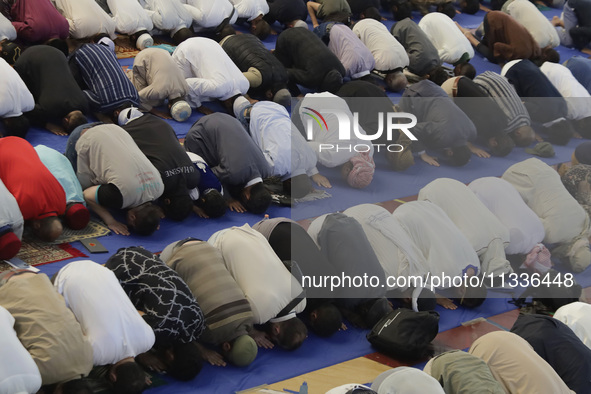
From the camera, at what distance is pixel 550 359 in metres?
6.09

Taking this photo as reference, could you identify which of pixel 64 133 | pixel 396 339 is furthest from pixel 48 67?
pixel 396 339

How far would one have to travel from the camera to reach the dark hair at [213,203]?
7348 mm

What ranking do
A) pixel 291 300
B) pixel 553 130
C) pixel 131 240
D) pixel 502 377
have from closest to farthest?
pixel 502 377, pixel 291 300, pixel 131 240, pixel 553 130

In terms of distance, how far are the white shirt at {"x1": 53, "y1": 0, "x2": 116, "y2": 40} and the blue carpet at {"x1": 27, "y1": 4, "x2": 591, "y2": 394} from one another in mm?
381

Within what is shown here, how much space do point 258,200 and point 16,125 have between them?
1835 mm

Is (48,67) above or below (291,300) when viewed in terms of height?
above

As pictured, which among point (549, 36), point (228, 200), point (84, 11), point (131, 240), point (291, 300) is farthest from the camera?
point (549, 36)

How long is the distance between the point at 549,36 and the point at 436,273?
5.34 meters

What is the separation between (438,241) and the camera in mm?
7117

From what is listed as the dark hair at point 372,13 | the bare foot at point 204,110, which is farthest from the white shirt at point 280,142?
the dark hair at point 372,13

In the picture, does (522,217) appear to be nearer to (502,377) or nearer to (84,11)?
(502,377)

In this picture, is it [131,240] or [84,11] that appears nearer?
[131,240]

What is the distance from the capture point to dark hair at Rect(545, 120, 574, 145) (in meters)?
9.85

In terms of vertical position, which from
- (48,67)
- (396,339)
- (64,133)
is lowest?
(396,339)
